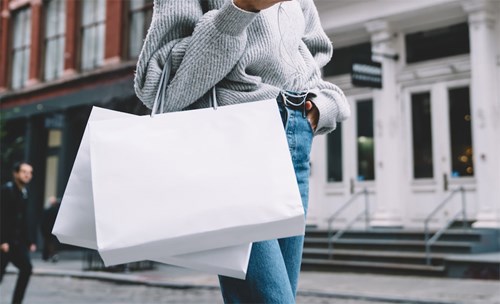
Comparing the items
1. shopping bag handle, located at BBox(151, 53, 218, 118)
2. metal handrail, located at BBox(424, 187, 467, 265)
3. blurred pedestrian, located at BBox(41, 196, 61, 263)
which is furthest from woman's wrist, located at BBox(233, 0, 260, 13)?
blurred pedestrian, located at BBox(41, 196, 61, 263)

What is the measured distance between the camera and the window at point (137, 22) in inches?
808

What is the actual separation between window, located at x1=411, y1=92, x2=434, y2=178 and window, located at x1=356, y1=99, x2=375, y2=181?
3.66ft

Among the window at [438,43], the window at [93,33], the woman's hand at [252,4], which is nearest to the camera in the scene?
the woman's hand at [252,4]

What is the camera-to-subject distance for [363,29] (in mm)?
14938

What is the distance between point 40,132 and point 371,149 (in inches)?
528

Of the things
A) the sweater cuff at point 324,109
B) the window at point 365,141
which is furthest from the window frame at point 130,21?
the sweater cuff at point 324,109

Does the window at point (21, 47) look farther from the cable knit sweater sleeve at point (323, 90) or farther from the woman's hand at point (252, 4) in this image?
the woman's hand at point (252, 4)

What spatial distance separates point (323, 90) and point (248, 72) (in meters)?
0.40

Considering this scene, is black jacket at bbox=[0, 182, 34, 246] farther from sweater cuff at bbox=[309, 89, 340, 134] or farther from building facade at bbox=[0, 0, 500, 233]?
building facade at bbox=[0, 0, 500, 233]

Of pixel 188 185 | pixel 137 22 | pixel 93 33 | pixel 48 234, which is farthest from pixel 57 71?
pixel 188 185

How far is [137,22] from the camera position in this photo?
20797 mm

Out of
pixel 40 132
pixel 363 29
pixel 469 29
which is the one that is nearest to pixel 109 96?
pixel 40 132

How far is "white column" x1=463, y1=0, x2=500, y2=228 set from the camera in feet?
40.5

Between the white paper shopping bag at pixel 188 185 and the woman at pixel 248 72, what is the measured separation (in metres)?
0.25
